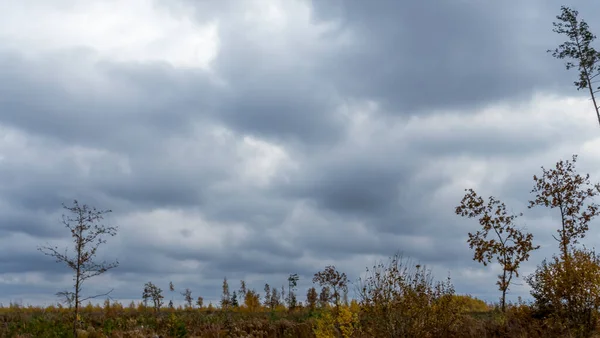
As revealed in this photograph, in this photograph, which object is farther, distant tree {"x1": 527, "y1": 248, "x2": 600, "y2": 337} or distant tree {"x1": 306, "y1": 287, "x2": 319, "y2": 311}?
distant tree {"x1": 306, "y1": 287, "x2": 319, "y2": 311}

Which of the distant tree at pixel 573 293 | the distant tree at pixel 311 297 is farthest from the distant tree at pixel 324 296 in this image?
the distant tree at pixel 573 293

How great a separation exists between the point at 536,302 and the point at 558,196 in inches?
450

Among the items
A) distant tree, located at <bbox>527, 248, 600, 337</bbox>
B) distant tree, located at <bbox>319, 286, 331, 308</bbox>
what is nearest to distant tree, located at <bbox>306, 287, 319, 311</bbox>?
distant tree, located at <bbox>319, 286, 331, 308</bbox>

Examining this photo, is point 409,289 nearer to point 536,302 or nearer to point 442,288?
point 442,288

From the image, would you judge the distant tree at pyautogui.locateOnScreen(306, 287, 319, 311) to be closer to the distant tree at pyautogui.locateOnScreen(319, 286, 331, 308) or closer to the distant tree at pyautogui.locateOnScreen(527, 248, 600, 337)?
the distant tree at pyautogui.locateOnScreen(319, 286, 331, 308)

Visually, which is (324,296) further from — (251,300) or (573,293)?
(573,293)

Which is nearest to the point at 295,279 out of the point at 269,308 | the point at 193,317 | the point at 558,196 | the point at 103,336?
the point at 269,308

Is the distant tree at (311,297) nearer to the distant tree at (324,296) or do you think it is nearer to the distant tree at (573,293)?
the distant tree at (324,296)

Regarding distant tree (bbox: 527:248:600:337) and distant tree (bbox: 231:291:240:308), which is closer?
distant tree (bbox: 527:248:600:337)

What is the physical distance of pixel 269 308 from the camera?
4597 cm

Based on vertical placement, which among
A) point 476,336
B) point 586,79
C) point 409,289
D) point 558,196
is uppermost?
→ point 586,79

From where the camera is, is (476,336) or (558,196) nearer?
(476,336)

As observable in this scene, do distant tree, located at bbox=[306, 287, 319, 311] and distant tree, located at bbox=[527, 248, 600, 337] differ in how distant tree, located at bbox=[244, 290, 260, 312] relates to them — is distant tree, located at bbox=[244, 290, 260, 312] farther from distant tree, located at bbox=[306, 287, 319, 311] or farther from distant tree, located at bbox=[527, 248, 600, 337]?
distant tree, located at bbox=[527, 248, 600, 337]

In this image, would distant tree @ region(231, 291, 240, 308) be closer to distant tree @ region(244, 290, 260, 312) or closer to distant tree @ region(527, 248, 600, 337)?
distant tree @ region(244, 290, 260, 312)
